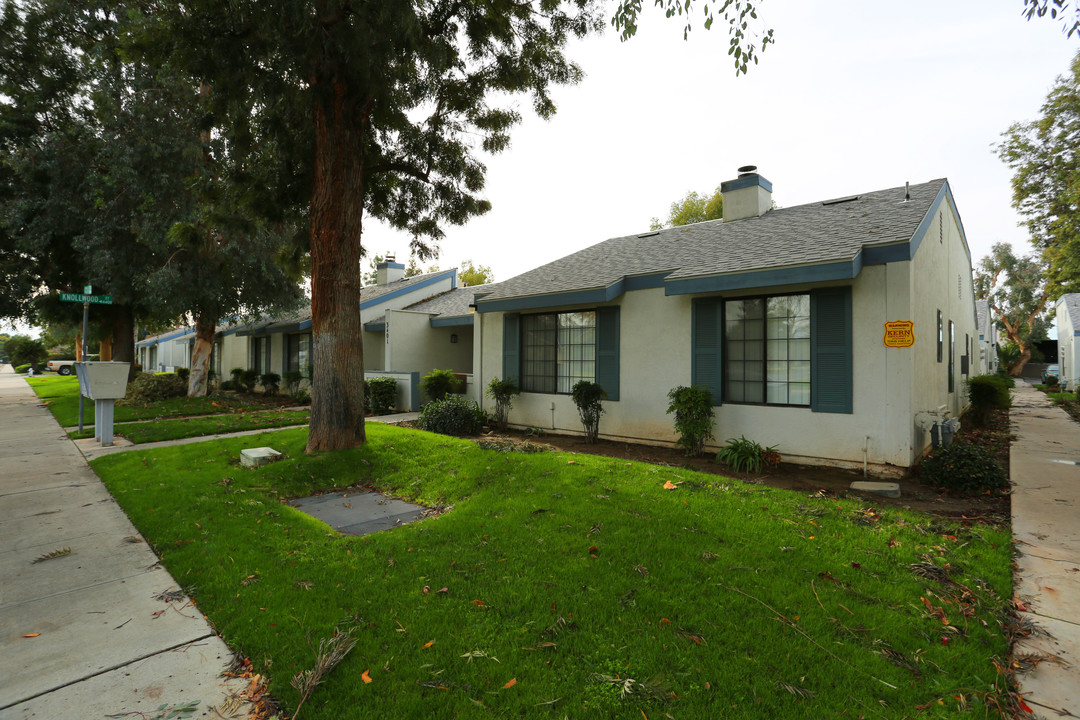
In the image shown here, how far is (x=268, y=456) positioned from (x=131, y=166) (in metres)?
11.6

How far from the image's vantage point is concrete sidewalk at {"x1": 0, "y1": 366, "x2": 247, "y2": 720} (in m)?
2.38

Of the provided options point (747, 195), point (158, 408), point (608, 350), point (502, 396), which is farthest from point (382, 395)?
point (747, 195)

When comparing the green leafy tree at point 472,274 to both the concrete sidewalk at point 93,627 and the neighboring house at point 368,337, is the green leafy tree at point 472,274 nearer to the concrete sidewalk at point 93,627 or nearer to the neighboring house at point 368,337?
the neighboring house at point 368,337

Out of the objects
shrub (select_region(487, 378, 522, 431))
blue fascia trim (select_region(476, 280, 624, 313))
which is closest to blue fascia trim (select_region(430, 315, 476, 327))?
blue fascia trim (select_region(476, 280, 624, 313))

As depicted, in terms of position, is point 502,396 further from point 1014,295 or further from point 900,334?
point 1014,295

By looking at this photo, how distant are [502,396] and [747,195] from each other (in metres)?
6.98

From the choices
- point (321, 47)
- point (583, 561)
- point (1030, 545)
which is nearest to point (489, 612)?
point (583, 561)

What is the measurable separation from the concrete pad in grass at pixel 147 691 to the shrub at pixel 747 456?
6.34 m

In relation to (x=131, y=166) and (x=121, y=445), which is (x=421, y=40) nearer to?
(x=121, y=445)

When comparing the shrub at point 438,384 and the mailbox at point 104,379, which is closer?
the mailbox at point 104,379

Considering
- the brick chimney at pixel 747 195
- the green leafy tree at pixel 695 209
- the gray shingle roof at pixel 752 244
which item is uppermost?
the green leafy tree at pixel 695 209

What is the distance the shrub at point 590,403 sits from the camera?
9.30m

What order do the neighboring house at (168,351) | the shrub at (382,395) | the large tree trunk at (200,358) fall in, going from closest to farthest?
the shrub at (382,395), the large tree trunk at (200,358), the neighboring house at (168,351)

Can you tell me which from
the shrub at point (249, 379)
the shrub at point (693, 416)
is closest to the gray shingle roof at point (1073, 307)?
the shrub at point (693, 416)
